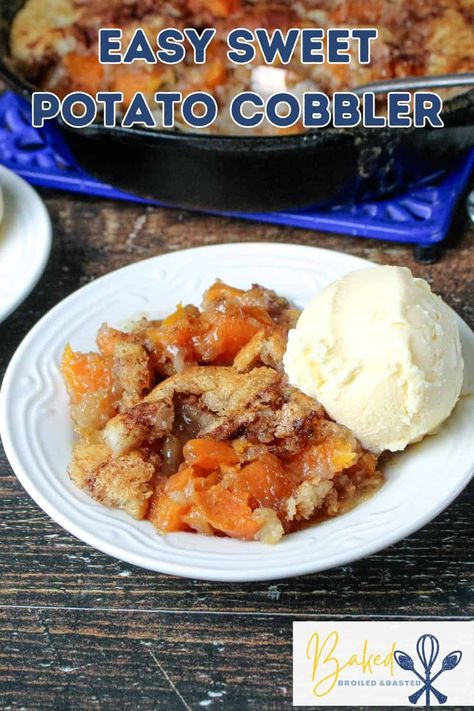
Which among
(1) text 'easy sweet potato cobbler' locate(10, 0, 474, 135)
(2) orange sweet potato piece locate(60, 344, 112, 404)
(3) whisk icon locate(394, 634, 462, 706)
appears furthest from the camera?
(1) text 'easy sweet potato cobbler' locate(10, 0, 474, 135)

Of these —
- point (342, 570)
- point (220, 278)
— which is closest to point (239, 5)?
point (220, 278)

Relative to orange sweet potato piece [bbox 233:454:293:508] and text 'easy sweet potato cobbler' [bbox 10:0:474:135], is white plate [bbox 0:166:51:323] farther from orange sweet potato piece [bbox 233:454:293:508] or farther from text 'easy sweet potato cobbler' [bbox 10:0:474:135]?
orange sweet potato piece [bbox 233:454:293:508]

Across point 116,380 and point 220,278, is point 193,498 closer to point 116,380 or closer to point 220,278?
point 116,380

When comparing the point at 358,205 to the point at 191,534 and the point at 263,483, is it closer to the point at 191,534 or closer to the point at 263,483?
the point at 263,483

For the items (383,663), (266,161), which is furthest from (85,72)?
(383,663)

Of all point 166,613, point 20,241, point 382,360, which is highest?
point 382,360

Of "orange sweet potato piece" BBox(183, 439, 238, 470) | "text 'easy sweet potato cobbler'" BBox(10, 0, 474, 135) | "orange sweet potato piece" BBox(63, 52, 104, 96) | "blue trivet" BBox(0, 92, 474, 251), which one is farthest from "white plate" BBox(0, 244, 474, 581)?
"orange sweet potato piece" BBox(63, 52, 104, 96)
